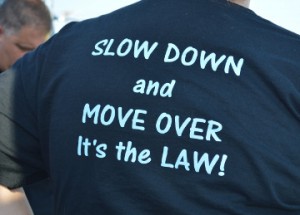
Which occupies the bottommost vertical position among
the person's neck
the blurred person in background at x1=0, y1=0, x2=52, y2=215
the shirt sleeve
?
the shirt sleeve

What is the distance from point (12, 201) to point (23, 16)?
1.70 m

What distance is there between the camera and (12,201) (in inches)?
43.6

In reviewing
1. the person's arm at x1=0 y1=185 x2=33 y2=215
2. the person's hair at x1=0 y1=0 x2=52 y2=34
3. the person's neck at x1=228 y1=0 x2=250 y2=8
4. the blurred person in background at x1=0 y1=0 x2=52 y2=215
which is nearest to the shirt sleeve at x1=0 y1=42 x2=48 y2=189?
the person's arm at x1=0 y1=185 x2=33 y2=215

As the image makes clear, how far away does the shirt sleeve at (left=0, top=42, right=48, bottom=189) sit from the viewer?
1.03 m

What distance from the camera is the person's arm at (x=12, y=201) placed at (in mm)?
1093

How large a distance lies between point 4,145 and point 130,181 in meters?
0.30

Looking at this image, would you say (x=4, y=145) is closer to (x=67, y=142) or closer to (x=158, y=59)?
(x=67, y=142)

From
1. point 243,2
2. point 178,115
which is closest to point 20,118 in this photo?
point 178,115

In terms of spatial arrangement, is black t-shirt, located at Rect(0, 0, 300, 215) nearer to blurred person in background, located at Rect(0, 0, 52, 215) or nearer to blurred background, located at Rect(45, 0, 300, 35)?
blurred person in background, located at Rect(0, 0, 52, 215)

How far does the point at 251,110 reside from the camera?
88cm

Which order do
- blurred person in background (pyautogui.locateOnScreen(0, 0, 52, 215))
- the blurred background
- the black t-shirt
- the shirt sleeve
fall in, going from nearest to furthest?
the black t-shirt → the shirt sleeve → blurred person in background (pyautogui.locateOnScreen(0, 0, 52, 215)) → the blurred background

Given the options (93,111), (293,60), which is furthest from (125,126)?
(293,60)

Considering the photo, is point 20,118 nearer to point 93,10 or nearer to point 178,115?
point 178,115

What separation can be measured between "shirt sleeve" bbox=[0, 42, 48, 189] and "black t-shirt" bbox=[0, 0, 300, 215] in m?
0.05
